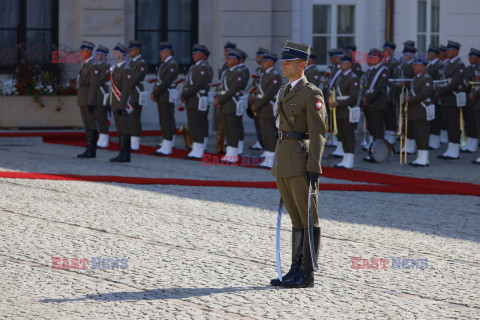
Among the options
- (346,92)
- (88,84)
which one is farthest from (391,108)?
(88,84)

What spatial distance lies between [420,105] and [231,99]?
3174 mm

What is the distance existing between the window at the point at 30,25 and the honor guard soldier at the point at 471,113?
9.64 m

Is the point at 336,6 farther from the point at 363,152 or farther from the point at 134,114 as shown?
the point at 134,114

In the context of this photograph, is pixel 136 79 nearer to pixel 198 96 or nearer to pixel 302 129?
pixel 198 96

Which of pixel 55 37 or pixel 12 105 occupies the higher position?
pixel 55 37

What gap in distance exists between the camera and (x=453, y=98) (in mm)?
17922

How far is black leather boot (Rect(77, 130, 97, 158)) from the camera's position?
16.2 m

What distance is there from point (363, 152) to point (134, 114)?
4.42 metres

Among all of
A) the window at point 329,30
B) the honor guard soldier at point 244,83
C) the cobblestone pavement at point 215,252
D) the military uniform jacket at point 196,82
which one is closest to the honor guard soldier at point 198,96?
the military uniform jacket at point 196,82

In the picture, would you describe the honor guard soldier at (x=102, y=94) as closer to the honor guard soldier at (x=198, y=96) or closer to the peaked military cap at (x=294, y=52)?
the honor guard soldier at (x=198, y=96)

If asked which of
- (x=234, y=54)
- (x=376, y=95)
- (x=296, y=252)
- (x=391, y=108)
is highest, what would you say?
(x=234, y=54)

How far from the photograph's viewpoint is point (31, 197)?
459 inches

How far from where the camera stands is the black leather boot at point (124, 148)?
15716 mm

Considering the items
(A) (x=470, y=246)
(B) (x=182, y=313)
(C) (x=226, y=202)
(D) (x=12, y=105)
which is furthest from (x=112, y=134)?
(B) (x=182, y=313)
